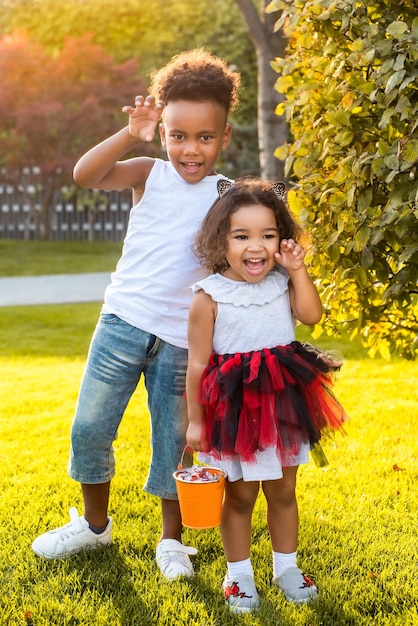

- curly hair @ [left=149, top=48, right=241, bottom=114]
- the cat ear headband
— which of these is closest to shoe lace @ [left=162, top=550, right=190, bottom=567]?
the cat ear headband

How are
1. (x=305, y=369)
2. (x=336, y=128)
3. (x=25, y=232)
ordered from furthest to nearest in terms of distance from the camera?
(x=25, y=232)
(x=336, y=128)
(x=305, y=369)

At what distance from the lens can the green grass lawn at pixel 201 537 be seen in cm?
253

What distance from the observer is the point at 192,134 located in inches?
105

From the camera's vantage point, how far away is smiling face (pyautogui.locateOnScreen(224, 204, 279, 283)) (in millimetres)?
2545

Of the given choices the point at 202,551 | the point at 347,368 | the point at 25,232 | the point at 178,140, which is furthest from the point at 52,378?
the point at 25,232

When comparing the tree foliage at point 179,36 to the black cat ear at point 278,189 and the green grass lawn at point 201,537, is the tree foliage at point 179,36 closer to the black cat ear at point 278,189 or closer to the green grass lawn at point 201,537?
the green grass lawn at point 201,537

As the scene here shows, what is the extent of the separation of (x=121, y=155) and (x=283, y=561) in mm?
1401

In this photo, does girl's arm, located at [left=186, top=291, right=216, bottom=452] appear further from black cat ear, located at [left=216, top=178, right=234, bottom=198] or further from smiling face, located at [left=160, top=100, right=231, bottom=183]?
smiling face, located at [left=160, top=100, right=231, bottom=183]

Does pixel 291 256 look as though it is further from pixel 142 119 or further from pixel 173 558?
pixel 173 558

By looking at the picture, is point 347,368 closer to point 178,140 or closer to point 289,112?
point 289,112

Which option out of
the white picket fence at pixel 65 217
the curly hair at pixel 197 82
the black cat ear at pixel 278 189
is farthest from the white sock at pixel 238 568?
the white picket fence at pixel 65 217

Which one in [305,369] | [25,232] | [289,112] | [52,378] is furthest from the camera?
[25,232]

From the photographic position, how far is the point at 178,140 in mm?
2701

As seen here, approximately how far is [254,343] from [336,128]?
2.91 feet
